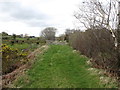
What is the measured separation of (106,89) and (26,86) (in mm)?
3348

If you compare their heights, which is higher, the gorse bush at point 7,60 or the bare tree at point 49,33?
the bare tree at point 49,33

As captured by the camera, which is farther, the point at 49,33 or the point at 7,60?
the point at 49,33

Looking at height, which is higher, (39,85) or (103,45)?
(103,45)

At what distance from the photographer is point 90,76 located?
7.27 meters

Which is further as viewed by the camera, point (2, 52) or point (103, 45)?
point (2, 52)

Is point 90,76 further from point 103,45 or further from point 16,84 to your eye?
point 16,84

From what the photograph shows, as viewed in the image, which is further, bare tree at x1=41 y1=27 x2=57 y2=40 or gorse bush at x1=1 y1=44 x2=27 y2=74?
bare tree at x1=41 y1=27 x2=57 y2=40

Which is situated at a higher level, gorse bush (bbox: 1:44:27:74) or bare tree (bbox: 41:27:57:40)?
bare tree (bbox: 41:27:57:40)

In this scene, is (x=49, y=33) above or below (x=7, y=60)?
above

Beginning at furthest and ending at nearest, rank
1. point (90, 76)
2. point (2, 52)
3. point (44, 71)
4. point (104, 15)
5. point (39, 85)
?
point (2, 52)
point (44, 71)
point (104, 15)
point (90, 76)
point (39, 85)

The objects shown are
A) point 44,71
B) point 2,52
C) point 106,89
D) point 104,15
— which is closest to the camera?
point 106,89

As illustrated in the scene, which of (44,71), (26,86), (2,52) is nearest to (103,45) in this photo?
(44,71)

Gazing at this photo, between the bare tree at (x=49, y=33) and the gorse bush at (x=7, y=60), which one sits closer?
the gorse bush at (x=7, y=60)

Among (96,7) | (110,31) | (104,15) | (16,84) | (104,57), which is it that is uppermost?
(96,7)
